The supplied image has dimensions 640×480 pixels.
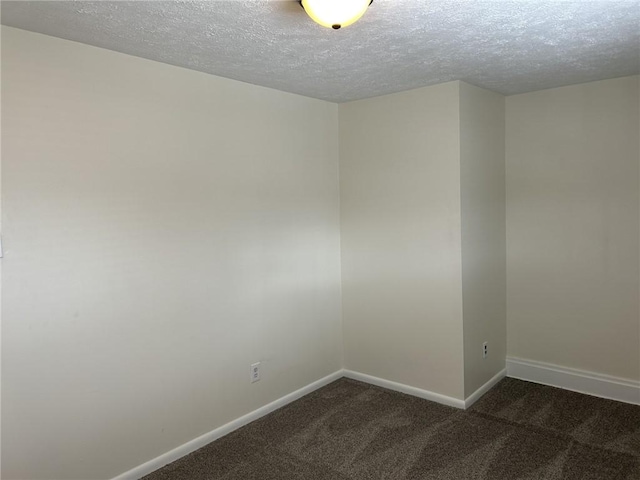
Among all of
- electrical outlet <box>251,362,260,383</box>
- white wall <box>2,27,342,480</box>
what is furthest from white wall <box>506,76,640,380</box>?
electrical outlet <box>251,362,260,383</box>

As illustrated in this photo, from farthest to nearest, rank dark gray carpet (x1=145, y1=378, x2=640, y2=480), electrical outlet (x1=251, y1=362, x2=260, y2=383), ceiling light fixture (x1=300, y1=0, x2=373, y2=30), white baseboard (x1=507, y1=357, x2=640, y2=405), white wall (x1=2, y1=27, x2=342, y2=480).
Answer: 1. white baseboard (x1=507, y1=357, x2=640, y2=405)
2. electrical outlet (x1=251, y1=362, x2=260, y2=383)
3. dark gray carpet (x1=145, y1=378, x2=640, y2=480)
4. white wall (x1=2, y1=27, x2=342, y2=480)
5. ceiling light fixture (x1=300, y1=0, x2=373, y2=30)

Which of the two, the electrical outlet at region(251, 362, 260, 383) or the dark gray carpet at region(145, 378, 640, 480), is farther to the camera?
the electrical outlet at region(251, 362, 260, 383)

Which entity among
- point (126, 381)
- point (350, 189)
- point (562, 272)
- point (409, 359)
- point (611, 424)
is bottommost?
point (611, 424)

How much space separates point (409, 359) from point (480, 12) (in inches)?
97.0

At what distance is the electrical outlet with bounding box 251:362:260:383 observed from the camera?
322cm

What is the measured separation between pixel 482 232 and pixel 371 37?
1824 mm

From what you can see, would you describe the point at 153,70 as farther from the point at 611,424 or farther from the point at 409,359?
the point at 611,424

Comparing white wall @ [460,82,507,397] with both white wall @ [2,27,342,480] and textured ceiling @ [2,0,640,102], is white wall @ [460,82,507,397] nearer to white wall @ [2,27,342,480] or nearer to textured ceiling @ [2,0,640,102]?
textured ceiling @ [2,0,640,102]

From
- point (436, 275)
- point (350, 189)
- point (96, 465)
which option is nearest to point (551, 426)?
point (436, 275)

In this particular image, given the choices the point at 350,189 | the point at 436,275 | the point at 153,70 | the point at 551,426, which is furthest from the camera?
the point at 350,189

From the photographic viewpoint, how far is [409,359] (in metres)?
3.59

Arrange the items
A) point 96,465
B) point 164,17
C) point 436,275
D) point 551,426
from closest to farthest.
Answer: point 164,17 → point 96,465 → point 551,426 → point 436,275

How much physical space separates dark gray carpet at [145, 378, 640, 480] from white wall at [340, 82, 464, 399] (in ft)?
1.20

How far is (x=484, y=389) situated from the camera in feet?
11.7
